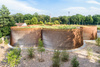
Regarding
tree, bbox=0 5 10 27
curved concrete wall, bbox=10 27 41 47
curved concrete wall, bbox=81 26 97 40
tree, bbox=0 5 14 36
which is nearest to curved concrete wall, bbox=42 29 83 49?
curved concrete wall, bbox=10 27 41 47

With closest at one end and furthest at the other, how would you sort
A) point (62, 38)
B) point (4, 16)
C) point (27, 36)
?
point (62, 38) → point (27, 36) → point (4, 16)

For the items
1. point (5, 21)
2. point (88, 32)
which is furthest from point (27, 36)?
point (88, 32)

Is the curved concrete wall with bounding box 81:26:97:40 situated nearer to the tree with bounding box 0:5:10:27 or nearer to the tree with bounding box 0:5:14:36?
the tree with bounding box 0:5:14:36

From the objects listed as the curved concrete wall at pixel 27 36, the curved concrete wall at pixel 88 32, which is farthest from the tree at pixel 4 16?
the curved concrete wall at pixel 88 32

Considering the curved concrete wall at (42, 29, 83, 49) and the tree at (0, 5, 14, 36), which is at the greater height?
the tree at (0, 5, 14, 36)

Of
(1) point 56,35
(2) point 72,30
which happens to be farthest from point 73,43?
(1) point 56,35

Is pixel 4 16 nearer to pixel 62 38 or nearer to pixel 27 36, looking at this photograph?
pixel 27 36

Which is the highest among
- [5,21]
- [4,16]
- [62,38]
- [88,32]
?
[4,16]

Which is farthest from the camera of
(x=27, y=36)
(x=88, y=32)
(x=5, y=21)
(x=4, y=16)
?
(x=4, y=16)

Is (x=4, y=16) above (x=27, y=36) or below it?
above

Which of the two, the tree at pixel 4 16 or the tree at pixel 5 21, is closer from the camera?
the tree at pixel 5 21

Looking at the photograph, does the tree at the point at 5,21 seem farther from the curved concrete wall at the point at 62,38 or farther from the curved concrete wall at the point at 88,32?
the curved concrete wall at the point at 88,32
